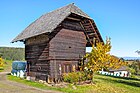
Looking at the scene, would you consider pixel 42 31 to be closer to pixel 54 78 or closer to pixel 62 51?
pixel 62 51

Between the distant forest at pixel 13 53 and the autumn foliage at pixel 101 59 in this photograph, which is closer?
the autumn foliage at pixel 101 59

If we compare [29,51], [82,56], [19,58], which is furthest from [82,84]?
[19,58]

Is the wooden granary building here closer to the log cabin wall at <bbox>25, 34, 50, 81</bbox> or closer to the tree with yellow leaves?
the log cabin wall at <bbox>25, 34, 50, 81</bbox>

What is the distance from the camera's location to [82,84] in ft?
78.3

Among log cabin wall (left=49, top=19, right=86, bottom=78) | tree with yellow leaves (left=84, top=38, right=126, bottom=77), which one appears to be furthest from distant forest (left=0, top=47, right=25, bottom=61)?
tree with yellow leaves (left=84, top=38, right=126, bottom=77)

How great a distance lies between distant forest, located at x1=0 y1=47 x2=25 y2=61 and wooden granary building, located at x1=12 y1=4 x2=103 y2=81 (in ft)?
202

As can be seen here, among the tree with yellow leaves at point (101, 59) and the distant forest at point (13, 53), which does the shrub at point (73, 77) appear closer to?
the tree with yellow leaves at point (101, 59)

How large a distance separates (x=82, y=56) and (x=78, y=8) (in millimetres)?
6425

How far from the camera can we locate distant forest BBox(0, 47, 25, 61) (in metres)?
88.2

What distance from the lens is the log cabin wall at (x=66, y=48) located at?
24016mm

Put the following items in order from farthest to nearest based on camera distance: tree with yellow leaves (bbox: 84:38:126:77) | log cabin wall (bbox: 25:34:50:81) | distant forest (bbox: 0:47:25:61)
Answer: distant forest (bbox: 0:47:25:61) → log cabin wall (bbox: 25:34:50:81) → tree with yellow leaves (bbox: 84:38:126:77)

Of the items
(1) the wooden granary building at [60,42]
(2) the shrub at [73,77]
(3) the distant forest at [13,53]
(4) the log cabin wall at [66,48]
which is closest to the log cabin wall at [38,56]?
(1) the wooden granary building at [60,42]

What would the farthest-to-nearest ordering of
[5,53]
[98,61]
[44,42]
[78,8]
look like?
[5,53] → [78,8] → [44,42] → [98,61]

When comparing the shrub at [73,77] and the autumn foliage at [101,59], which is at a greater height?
the autumn foliage at [101,59]
